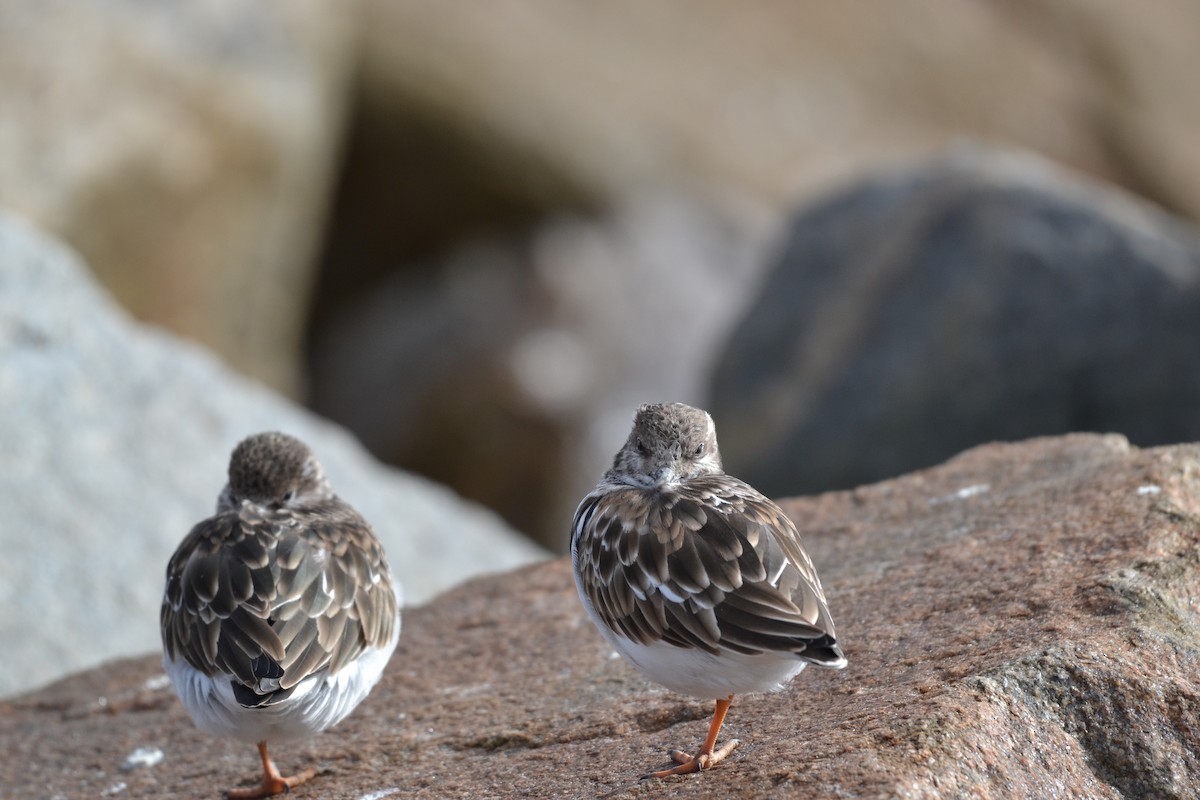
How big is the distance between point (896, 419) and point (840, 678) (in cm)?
579

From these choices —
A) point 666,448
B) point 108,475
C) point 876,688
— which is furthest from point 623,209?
point 876,688

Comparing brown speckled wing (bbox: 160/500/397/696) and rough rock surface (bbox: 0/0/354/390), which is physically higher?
rough rock surface (bbox: 0/0/354/390)

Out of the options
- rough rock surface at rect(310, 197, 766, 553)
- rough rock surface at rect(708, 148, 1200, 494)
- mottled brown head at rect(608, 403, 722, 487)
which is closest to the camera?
mottled brown head at rect(608, 403, 722, 487)

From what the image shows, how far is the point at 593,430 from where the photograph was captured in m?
18.6

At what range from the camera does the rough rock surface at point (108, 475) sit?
9.34 meters

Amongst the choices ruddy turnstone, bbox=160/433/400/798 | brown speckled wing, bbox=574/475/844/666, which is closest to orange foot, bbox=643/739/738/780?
brown speckled wing, bbox=574/475/844/666

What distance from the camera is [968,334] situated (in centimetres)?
1154

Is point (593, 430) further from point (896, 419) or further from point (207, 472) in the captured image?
point (207, 472)

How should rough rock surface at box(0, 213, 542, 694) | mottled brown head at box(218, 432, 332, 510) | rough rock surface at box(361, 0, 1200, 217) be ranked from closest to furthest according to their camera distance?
mottled brown head at box(218, 432, 332, 510) → rough rock surface at box(0, 213, 542, 694) → rough rock surface at box(361, 0, 1200, 217)

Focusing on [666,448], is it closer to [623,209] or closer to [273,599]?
[273,599]

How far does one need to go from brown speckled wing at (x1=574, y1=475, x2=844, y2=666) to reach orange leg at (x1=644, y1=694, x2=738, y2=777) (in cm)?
38

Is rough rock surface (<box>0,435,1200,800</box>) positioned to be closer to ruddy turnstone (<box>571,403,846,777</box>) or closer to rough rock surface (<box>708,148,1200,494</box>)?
ruddy turnstone (<box>571,403,846,777</box>)

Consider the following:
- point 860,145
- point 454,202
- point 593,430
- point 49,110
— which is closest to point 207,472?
point 49,110

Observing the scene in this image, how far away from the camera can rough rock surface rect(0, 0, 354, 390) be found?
48.7 feet
